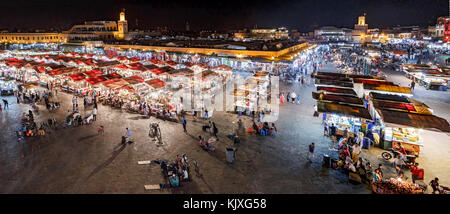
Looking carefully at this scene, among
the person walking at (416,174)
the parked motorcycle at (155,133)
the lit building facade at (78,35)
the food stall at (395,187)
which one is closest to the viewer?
the food stall at (395,187)

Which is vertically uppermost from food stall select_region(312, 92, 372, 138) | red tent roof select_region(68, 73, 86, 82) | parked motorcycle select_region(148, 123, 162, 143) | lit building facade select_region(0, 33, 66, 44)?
lit building facade select_region(0, 33, 66, 44)

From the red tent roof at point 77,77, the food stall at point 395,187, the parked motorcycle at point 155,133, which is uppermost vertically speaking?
Result: the red tent roof at point 77,77

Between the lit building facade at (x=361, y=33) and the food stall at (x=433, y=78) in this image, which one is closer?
the food stall at (x=433, y=78)

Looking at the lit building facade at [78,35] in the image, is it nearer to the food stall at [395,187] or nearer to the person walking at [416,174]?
the food stall at [395,187]

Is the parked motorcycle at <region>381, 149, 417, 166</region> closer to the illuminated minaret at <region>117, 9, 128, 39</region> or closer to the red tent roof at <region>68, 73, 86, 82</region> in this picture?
the red tent roof at <region>68, 73, 86, 82</region>

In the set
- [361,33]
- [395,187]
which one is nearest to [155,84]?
[395,187]

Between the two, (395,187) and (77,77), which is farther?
(77,77)

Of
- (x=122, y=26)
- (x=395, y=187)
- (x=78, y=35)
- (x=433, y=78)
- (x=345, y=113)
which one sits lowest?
(x=395, y=187)

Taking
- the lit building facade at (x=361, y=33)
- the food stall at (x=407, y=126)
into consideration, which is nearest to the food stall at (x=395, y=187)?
the food stall at (x=407, y=126)

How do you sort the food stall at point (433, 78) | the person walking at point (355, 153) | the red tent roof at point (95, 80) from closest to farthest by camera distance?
the person walking at point (355, 153)
the red tent roof at point (95, 80)
the food stall at point (433, 78)

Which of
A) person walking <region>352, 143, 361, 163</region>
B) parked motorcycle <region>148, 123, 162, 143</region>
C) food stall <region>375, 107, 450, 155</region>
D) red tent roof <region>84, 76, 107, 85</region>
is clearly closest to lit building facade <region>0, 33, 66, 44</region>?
red tent roof <region>84, 76, 107, 85</region>

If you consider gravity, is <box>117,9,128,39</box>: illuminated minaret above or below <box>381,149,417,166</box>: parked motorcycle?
above

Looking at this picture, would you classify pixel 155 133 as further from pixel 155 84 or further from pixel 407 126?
pixel 407 126
